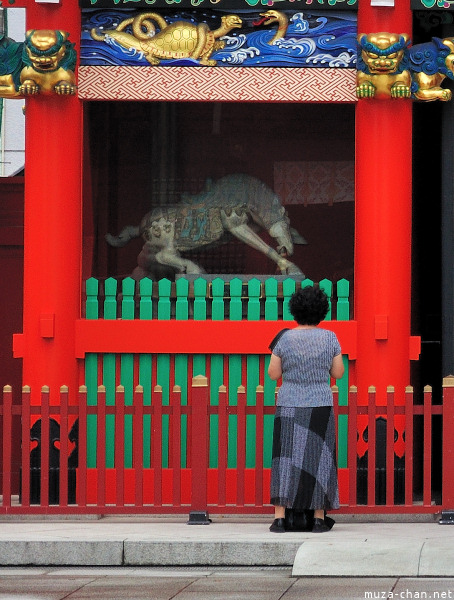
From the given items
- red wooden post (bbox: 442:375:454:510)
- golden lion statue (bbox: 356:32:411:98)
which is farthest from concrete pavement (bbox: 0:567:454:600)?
golden lion statue (bbox: 356:32:411:98)

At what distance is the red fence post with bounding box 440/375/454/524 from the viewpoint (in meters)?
9.51

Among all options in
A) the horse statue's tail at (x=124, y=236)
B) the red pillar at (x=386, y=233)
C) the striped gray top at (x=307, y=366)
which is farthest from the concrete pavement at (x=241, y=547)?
the horse statue's tail at (x=124, y=236)

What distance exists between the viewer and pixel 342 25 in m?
11.0

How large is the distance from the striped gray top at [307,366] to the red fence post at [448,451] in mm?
790

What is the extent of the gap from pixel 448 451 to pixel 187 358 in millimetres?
2385

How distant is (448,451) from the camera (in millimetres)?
9578

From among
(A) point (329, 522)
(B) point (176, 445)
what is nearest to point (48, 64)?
(B) point (176, 445)

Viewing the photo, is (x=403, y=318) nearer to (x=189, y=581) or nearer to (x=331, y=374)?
(x=331, y=374)

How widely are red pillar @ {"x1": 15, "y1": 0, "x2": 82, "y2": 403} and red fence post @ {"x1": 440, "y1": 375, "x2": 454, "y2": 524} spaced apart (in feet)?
9.84

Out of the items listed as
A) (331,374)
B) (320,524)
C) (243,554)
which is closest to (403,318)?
(331,374)

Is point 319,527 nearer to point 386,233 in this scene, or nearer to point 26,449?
point 26,449

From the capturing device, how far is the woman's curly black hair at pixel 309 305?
372 inches

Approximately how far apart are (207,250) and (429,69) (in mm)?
2252

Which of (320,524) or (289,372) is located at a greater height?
(289,372)
